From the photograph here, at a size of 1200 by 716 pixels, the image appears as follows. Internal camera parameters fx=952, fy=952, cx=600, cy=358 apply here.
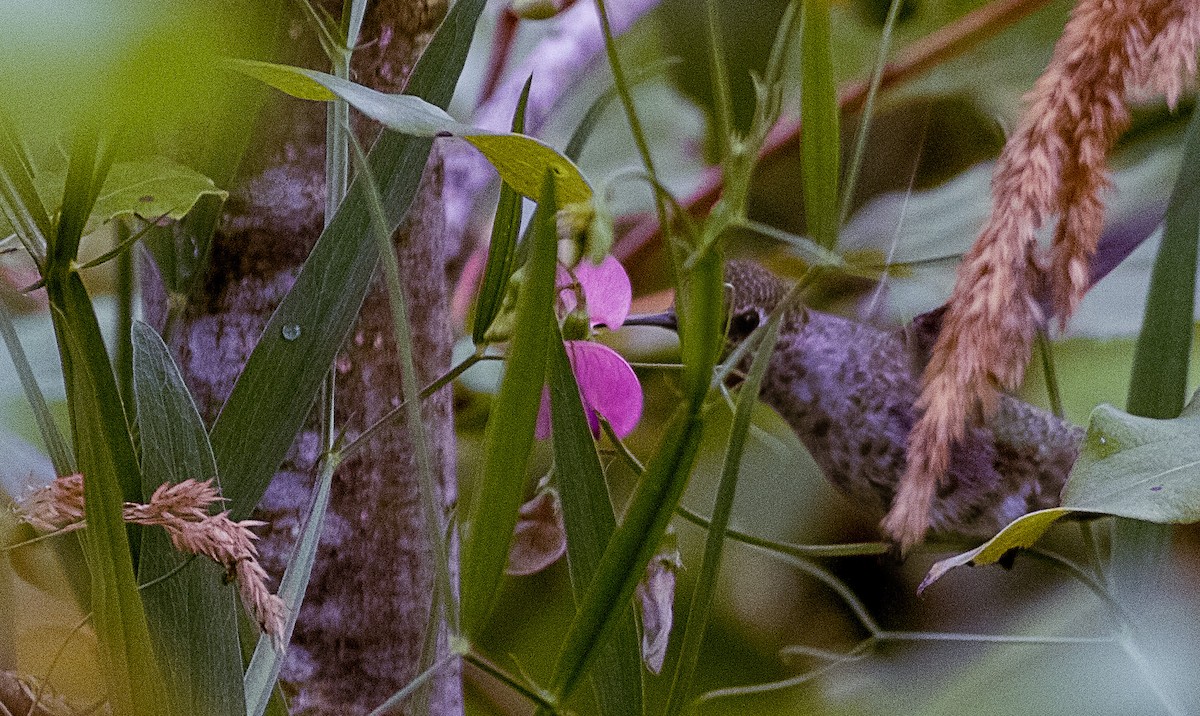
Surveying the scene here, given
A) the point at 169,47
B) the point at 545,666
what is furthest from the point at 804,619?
the point at 169,47

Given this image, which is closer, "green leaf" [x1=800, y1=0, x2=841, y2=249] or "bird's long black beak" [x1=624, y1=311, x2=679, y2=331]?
"green leaf" [x1=800, y1=0, x2=841, y2=249]

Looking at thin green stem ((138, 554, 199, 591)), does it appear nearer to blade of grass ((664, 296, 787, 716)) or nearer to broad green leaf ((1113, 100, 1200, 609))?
blade of grass ((664, 296, 787, 716))

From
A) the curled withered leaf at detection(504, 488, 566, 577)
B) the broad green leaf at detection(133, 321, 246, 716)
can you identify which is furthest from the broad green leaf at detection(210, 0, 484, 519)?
the curled withered leaf at detection(504, 488, 566, 577)

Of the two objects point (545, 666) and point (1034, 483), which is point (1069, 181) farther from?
point (545, 666)

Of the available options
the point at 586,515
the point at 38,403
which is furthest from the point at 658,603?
the point at 38,403

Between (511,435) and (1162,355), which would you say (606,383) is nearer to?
(511,435)

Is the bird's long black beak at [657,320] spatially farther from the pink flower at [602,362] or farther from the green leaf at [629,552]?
the green leaf at [629,552]
